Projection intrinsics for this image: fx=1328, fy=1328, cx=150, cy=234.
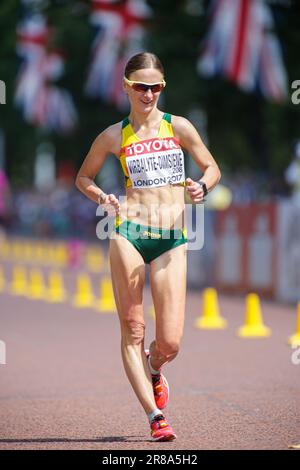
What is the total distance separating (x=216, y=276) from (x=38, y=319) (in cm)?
501

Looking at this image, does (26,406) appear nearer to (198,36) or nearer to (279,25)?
(279,25)

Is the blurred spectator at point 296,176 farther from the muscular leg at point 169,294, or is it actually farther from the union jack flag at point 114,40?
the muscular leg at point 169,294

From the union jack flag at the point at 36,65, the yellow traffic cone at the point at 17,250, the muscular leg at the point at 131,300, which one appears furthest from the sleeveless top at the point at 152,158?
the union jack flag at the point at 36,65

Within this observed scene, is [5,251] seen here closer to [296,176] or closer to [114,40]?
[114,40]

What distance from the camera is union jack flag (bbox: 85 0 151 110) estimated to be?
31250 mm

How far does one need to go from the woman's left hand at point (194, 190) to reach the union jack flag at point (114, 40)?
22.8 meters

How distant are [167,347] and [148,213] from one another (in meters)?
0.80

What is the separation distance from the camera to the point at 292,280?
60.4 feet

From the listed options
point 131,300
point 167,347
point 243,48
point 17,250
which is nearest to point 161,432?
point 167,347

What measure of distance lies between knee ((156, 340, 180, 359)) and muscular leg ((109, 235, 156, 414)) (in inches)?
5.3

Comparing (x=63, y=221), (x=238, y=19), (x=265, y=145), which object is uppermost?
(x=238, y=19)

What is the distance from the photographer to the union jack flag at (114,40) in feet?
103

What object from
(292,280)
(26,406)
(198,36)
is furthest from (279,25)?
(26,406)

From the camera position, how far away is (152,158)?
7824 millimetres
